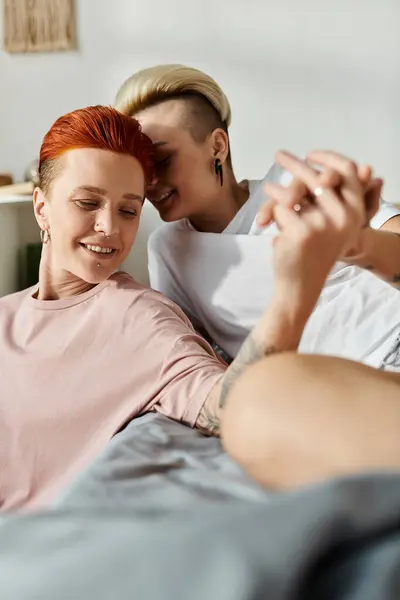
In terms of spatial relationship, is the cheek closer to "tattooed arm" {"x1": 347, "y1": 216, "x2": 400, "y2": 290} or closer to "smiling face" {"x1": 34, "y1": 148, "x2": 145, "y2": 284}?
"smiling face" {"x1": 34, "y1": 148, "x2": 145, "y2": 284}

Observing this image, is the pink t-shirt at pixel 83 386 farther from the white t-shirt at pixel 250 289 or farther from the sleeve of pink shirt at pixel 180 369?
the white t-shirt at pixel 250 289

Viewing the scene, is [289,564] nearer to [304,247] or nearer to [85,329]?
[304,247]

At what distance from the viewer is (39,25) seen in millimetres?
2857

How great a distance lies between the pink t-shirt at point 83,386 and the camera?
113 centimetres

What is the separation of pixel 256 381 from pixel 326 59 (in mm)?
2326

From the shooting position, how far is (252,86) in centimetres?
282

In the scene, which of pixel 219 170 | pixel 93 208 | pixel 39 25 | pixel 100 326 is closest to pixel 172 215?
pixel 219 170

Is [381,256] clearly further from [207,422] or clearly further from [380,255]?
[207,422]

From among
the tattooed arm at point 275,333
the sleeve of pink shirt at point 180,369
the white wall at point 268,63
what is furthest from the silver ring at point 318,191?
the white wall at point 268,63

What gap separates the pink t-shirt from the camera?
1129 millimetres

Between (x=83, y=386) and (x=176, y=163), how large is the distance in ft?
1.75

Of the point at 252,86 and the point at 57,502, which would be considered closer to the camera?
the point at 57,502

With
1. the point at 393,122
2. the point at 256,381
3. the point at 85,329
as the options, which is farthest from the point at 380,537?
the point at 393,122

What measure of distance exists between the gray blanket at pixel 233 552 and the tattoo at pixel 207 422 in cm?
50
